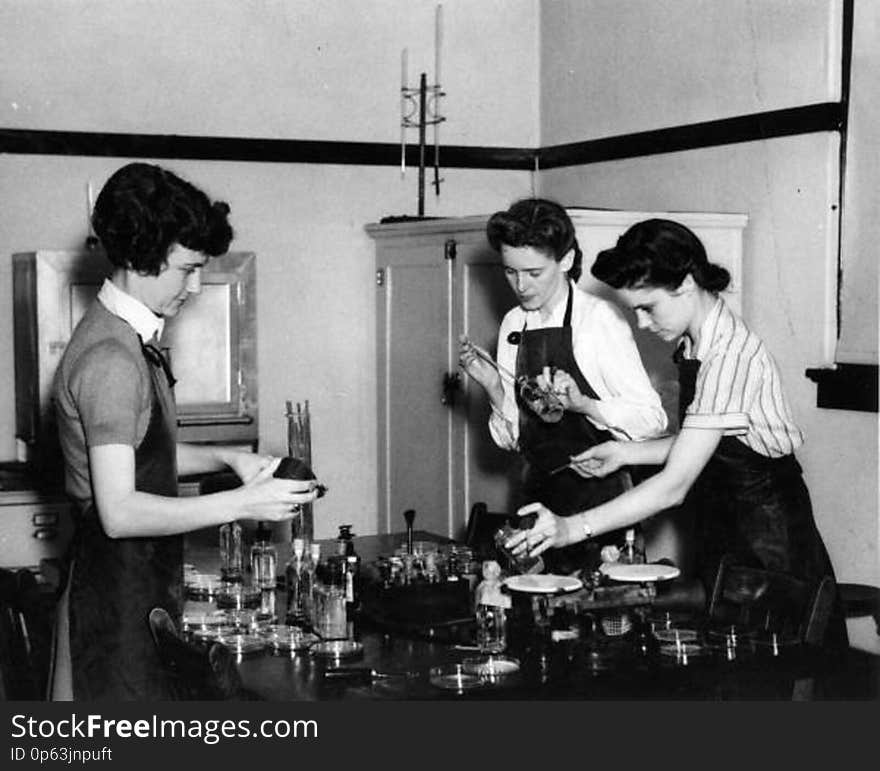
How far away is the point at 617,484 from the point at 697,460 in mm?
715

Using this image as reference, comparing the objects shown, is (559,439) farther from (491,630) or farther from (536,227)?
(491,630)

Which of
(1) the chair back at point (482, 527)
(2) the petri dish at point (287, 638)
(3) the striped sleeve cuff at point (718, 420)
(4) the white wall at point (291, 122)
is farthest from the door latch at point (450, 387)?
(2) the petri dish at point (287, 638)

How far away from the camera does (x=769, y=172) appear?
185 inches

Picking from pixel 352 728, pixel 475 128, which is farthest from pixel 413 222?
pixel 352 728

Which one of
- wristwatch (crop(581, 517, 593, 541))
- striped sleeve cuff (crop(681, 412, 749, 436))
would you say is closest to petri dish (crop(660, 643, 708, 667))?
wristwatch (crop(581, 517, 593, 541))

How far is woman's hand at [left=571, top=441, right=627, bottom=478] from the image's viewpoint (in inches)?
142

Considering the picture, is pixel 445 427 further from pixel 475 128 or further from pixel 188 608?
pixel 188 608

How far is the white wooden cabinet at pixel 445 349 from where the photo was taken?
4.79 meters

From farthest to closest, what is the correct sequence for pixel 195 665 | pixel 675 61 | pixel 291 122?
1. pixel 291 122
2. pixel 675 61
3. pixel 195 665

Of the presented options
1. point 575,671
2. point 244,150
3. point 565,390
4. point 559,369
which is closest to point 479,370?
point 559,369

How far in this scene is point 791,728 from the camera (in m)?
2.29

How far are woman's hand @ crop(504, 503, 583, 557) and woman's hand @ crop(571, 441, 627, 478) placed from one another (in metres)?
0.58

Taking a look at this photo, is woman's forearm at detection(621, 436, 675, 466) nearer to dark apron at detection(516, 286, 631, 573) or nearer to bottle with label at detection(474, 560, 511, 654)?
dark apron at detection(516, 286, 631, 573)

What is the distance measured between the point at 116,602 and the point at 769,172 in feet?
9.61
